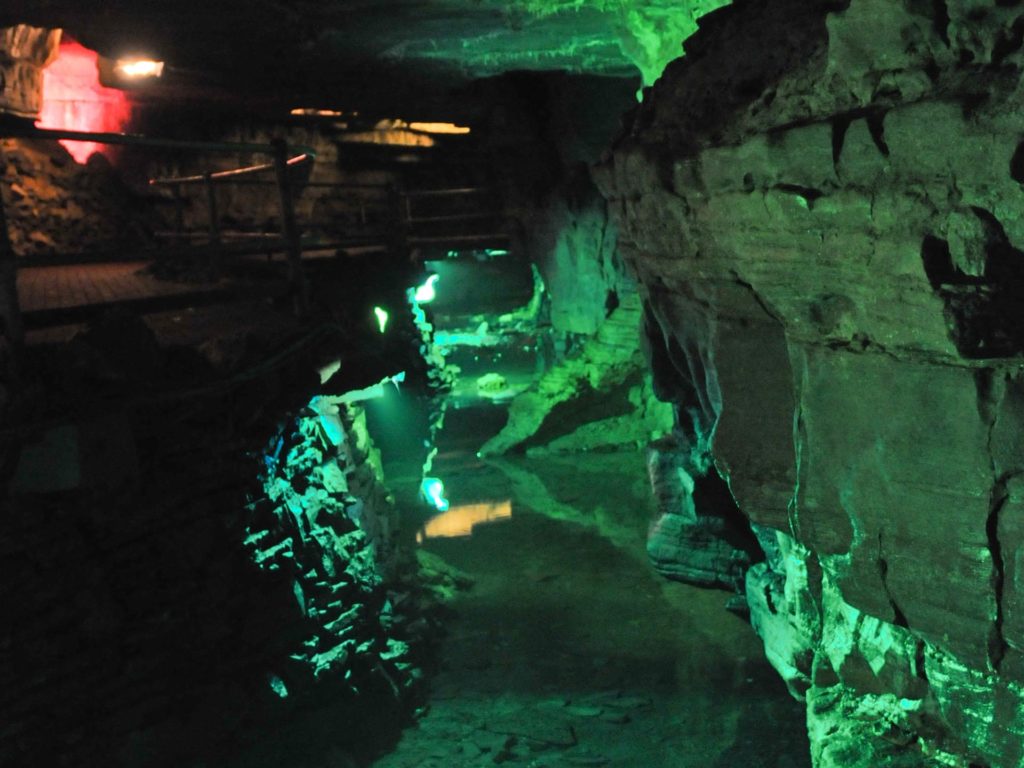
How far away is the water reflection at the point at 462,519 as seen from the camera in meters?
10.9

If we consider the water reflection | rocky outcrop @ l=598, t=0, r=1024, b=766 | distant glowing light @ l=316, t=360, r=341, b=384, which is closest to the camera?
rocky outcrop @ l=598, t=0, r=1024, b=766

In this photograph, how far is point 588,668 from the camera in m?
7.64

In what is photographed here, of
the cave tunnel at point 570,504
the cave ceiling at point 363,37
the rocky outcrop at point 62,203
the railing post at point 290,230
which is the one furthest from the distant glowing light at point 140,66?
the railing post at point 290,230

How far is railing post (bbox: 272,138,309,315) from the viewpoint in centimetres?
638

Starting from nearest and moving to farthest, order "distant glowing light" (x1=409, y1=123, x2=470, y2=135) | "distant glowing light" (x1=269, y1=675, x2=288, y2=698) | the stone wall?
1. the stone wall
2. "distant glowing light" (x1=269, y1=675, x2=288, y2=698)
3. "distant glowing light" (x1=409, y1=123, x2=470, y2=135)

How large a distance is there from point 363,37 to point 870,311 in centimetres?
Result: 756

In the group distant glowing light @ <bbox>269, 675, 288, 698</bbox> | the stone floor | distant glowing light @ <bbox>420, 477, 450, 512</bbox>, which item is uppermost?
distant glowing light @ <bbox>269, 675, 288, 698</bbox>

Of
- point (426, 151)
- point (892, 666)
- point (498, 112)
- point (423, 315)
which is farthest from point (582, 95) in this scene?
point (892, 666)

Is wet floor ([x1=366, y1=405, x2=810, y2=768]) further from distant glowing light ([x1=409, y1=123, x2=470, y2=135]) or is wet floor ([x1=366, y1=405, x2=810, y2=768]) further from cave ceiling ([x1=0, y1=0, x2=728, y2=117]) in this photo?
distant glowing light ([x1=409, y1=123, x2=470, y2=135])

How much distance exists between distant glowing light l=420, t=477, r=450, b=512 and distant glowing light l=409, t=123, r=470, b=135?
694cm

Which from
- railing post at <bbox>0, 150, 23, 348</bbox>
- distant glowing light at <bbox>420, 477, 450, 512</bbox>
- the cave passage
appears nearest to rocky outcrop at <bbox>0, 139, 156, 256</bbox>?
distant glowing light at <bbox>420, 477, 450, 512</bbox>

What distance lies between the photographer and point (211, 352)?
5.39 m

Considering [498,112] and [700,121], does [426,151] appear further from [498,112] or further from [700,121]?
[700,121]

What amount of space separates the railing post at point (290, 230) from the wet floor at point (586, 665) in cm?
324
